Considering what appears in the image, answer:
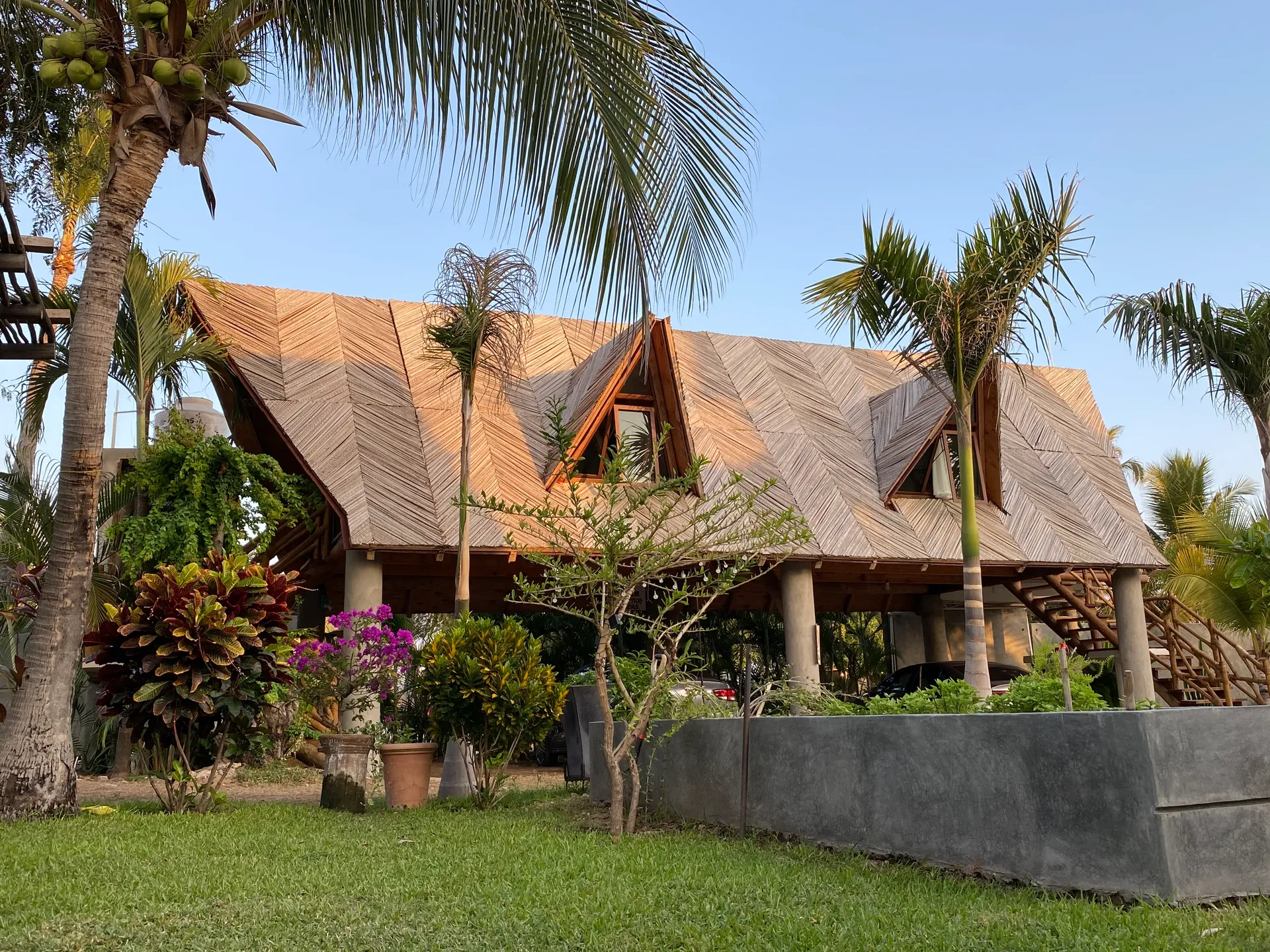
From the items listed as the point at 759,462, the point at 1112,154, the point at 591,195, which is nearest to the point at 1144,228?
the point at 1112,154

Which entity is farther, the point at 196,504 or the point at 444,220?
the point at 196,504

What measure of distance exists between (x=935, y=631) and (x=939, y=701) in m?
→ 13.7

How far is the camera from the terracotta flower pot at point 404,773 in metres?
9.52

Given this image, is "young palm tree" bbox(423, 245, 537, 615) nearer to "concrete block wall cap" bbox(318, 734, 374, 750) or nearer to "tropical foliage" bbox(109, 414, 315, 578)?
"concrete block wall cap" bbox(318, 734, 374, 750)

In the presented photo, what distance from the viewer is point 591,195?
4.79m

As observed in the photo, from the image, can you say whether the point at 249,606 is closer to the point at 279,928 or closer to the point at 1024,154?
the point at 279,928

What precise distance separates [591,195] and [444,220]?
0.70 m

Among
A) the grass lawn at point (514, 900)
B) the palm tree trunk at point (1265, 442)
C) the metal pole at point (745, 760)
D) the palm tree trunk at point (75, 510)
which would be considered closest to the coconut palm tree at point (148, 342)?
the palm tree trunk at point (75, 510)

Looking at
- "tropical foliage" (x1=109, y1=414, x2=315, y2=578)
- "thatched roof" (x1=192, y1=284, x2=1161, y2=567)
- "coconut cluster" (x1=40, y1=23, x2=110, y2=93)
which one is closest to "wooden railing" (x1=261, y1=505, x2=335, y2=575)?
"tropical foliage" (x1=109, y1=414, x2=315, y2=578)

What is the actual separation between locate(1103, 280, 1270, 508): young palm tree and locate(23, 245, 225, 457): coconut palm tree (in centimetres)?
1202

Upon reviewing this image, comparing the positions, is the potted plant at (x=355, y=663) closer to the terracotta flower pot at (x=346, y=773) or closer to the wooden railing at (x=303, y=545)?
the terracotta flower pot at (x=346, y=773)

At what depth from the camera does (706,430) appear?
15.9 meters

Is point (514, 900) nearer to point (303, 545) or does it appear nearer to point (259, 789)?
point (259, 789)

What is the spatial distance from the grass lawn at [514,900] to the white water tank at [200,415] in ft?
27.5
